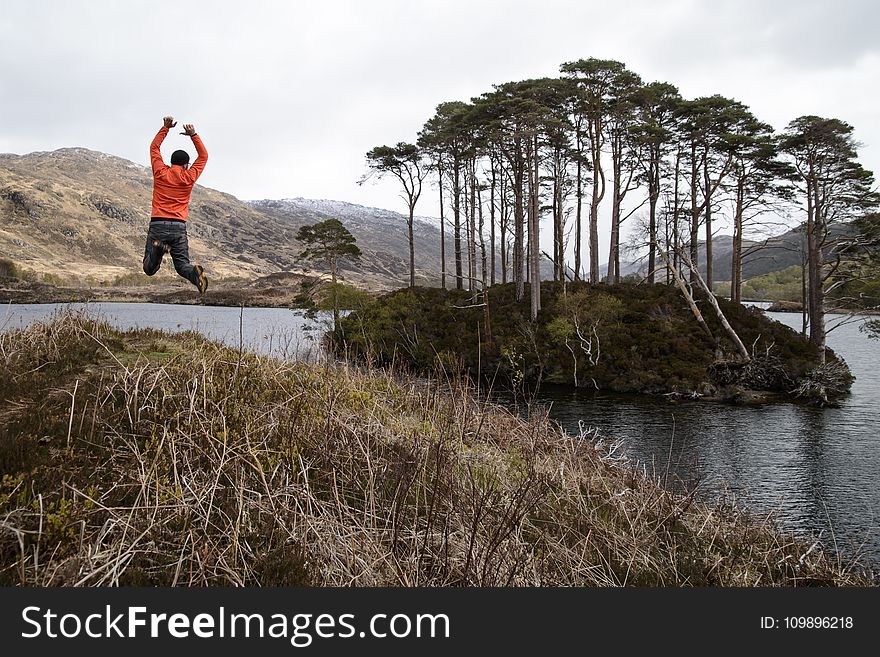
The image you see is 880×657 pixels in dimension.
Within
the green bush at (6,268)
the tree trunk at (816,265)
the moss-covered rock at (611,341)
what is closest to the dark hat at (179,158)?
the moss-covered rock at (611,341)

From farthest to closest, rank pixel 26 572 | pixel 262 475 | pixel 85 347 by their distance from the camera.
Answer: pixel 85 347
pixel 262 475
pixel 26 572

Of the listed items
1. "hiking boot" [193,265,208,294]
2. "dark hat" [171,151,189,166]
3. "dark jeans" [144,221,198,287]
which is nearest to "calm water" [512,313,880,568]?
"hiking boot" [193,265,208,294]

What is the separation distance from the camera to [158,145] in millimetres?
5727

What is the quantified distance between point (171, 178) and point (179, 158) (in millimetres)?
406

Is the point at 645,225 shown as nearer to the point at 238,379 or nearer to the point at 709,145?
the point at 709,145

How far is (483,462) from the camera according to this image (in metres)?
6.59

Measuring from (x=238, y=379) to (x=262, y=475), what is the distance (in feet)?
7.15

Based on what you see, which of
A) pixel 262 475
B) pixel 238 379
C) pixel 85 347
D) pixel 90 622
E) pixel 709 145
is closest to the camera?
pixel 90 622

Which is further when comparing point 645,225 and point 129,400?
point 645,225

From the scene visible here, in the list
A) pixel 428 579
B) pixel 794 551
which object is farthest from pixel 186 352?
pixel 794 551

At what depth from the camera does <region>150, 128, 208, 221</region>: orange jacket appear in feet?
18.7

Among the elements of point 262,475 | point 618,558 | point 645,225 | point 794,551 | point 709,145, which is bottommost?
point 794,551

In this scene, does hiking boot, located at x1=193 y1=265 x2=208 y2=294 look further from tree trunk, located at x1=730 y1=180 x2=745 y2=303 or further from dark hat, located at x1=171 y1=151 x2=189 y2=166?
tree trunk, located at x1=730 y1=180 x2=745 y2=303

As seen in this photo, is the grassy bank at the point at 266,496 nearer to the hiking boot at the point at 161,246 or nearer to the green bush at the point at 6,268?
the hiking boot at the point at 161,246
